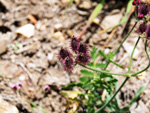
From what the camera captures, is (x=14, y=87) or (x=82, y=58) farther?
(x=14, y=87)

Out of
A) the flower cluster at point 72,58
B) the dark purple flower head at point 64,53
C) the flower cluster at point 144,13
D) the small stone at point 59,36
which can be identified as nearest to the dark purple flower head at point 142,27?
the flower cluster at point 144,13

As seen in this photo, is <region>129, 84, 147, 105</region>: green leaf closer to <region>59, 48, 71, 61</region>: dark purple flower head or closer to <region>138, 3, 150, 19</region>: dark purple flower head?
<region>138, 3, 150, 19</region>: dark purple flower head

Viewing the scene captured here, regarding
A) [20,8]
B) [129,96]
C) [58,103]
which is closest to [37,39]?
[20,8]

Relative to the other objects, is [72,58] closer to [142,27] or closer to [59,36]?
[142,27]

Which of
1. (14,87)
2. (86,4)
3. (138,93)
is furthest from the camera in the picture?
(86,4)

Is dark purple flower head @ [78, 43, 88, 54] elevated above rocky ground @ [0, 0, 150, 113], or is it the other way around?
rocky ground @ [0, 0, 150, 113]

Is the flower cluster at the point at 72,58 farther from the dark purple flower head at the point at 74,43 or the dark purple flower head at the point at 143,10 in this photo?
the dark purple flower head at the point at 143,10

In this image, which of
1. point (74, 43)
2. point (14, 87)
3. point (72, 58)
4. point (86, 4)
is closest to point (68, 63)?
point (72, 58)

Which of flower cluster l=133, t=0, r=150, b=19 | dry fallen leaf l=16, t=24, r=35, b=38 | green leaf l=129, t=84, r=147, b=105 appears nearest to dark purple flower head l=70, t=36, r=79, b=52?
flower cluster l=133, t=0, r=150, b=19
